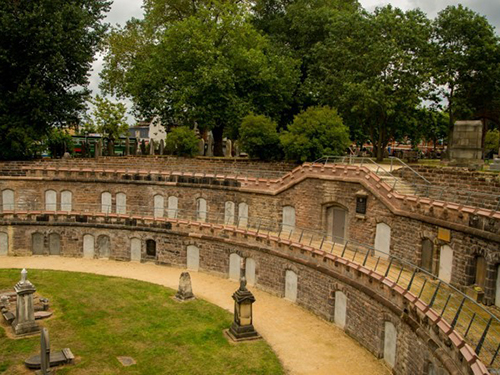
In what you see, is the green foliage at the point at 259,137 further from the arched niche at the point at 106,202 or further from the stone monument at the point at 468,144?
the stone monument at the point at 468,144

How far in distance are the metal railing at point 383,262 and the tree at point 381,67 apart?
11479 millimetres

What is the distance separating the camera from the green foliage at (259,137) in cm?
4044

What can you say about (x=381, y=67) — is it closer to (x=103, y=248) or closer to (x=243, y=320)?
(x=243, y=320)

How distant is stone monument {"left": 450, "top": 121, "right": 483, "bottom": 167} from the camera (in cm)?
2897

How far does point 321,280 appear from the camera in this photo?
2738cm

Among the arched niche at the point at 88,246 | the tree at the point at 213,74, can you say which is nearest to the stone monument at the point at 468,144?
the tree at the point at 213,74

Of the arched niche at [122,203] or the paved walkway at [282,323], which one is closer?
the paved walkway at [282,323]

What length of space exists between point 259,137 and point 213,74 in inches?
311

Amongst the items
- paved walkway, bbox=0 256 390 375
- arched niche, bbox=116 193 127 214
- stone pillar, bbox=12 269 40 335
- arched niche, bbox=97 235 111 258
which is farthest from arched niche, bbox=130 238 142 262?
stone pillar, bbox=12 269 40 335

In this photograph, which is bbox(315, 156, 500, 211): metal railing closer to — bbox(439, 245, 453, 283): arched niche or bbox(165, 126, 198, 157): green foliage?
bbox(439, 245, 453, 283): arched niche

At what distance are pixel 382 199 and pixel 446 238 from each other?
16.7 ft

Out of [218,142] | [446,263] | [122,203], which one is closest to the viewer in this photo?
[446,263]

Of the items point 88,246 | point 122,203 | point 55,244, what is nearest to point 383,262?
point 88,246

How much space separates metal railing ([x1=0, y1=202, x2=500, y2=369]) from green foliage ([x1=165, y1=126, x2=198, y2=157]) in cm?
759
